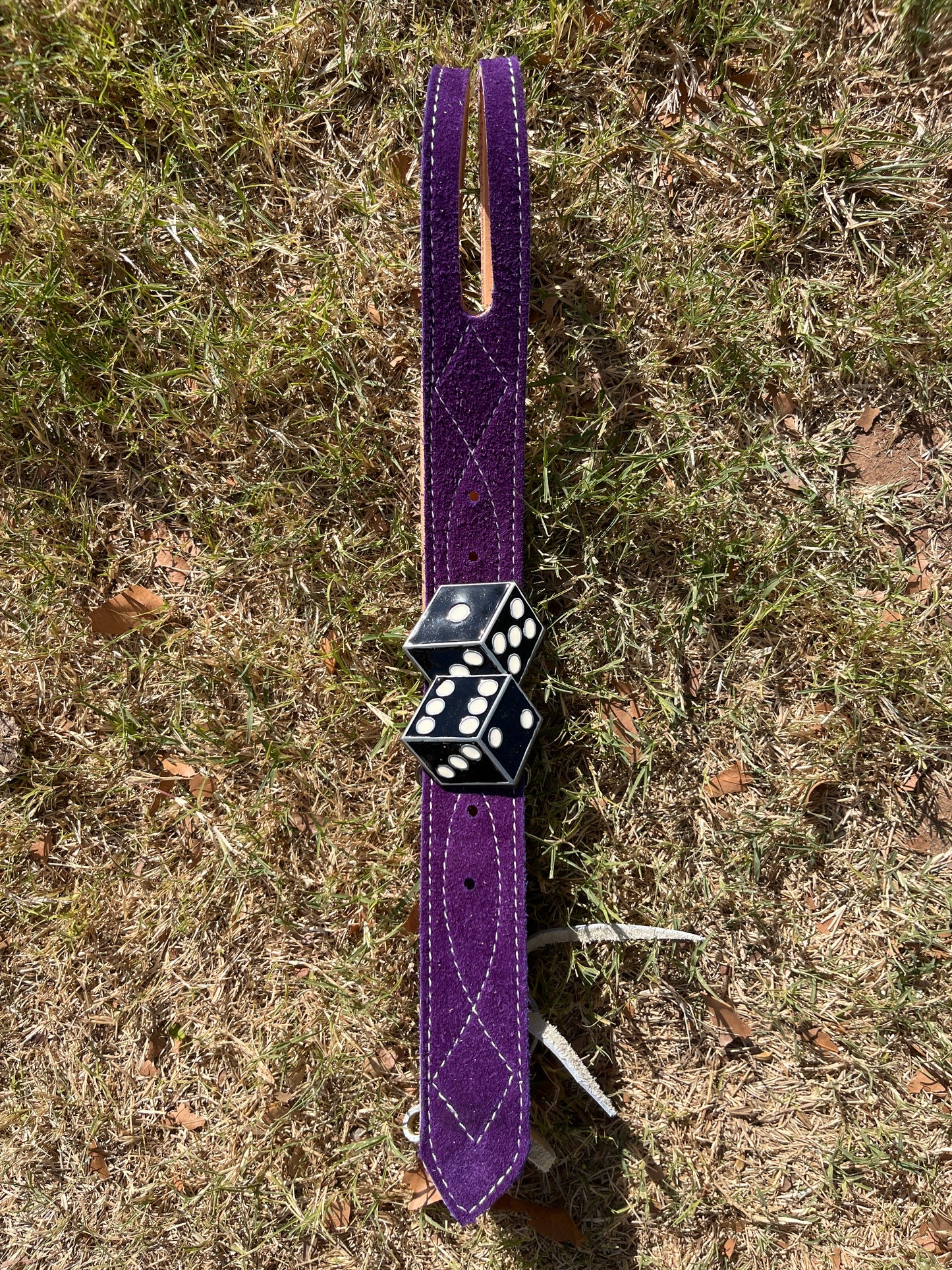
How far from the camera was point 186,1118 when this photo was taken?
234cm

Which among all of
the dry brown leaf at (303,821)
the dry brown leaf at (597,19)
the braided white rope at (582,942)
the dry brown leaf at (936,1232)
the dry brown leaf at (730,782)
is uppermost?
the dry brown leaf at (597,19)

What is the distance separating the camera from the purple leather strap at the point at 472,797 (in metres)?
2.03

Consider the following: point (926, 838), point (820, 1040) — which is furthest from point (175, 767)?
point (926, 838)

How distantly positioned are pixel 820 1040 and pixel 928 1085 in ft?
1.03

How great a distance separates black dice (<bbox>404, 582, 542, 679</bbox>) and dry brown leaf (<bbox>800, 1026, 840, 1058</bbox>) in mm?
1295

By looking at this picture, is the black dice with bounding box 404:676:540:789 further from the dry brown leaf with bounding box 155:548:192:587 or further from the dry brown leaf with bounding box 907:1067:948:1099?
the dry brown leaf with bounding box 907:1067:948:1099

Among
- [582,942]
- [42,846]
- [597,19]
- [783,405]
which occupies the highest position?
[597,19]

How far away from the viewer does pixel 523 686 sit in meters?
2.23

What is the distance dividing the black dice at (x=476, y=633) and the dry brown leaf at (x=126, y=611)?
0.87 m

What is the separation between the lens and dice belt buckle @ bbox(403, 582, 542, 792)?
1930 mm

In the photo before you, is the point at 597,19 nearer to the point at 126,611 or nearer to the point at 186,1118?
the point at 126,611

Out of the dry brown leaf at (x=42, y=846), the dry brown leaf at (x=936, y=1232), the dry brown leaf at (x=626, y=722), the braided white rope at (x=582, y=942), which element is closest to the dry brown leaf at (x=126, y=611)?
the dry brown leaf at (x=42, y=846)

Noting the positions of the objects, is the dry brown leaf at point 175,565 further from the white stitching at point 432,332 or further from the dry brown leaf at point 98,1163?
the dry brown leaf at point 98,1163

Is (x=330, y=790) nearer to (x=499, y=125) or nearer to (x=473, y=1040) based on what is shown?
(x=473, y=1040)
